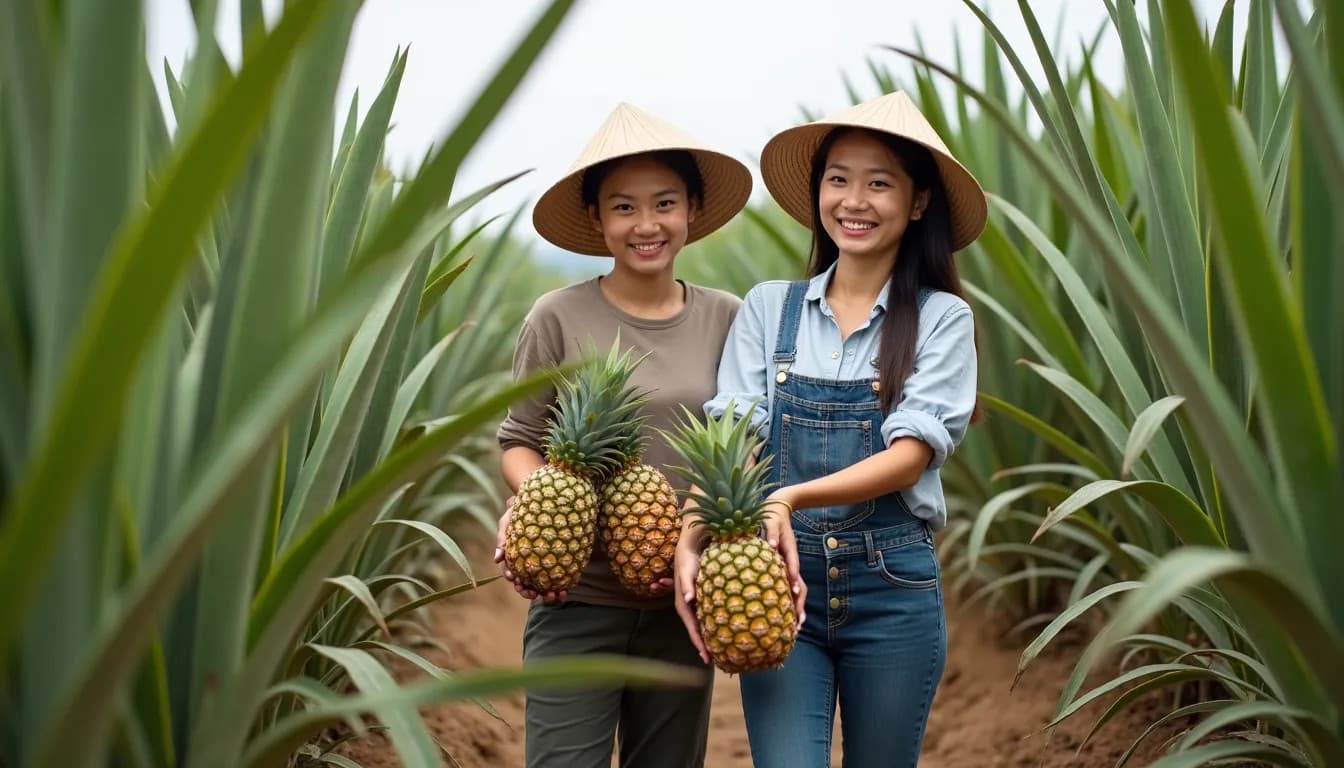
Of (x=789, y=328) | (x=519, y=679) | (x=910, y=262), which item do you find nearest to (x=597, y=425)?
(x=789, y=328)

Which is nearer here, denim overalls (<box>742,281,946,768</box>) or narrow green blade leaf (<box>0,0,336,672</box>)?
narrow green blade leaf (<box>0,0,336,672</box>)

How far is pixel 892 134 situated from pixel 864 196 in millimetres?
118

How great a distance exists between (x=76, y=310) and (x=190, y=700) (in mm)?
423

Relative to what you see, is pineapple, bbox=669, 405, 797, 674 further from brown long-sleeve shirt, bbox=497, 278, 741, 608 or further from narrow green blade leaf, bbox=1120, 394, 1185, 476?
narrow green blade leaf, bbox=1120, 394, 1185, 476

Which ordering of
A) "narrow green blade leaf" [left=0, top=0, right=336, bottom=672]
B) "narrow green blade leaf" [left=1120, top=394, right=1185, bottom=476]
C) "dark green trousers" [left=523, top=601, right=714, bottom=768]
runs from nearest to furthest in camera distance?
"narrow green blade leaf" [left=0, top=0, right=336, bottom=672]
"narrow green blade leaf" [left=1120, top=394, right=1185, bottom=476]
"dark green trousers" [left=523, top=601, right=714, bottom=768]

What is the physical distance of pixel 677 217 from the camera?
2076 millimetres

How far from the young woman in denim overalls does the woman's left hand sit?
34mm

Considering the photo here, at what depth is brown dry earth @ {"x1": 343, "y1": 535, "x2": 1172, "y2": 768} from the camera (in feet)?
9.20

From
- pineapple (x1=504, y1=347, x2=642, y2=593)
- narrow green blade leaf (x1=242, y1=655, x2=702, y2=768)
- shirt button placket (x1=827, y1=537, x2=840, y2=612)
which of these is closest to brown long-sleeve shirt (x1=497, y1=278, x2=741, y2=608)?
pineapple (x1=504, y1=347, x2=642, y2=593)

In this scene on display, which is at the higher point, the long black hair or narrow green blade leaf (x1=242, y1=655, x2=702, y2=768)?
the long black hair

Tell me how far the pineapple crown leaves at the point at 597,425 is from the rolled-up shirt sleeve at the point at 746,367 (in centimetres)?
17

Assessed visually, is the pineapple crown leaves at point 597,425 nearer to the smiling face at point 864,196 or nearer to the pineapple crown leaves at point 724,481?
the pineapple crown leaves at point 724,481

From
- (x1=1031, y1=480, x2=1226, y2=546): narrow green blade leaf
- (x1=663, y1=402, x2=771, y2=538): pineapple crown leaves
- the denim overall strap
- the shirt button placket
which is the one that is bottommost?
the shirt button placket

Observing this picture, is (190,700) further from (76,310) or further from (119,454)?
(76,310)
